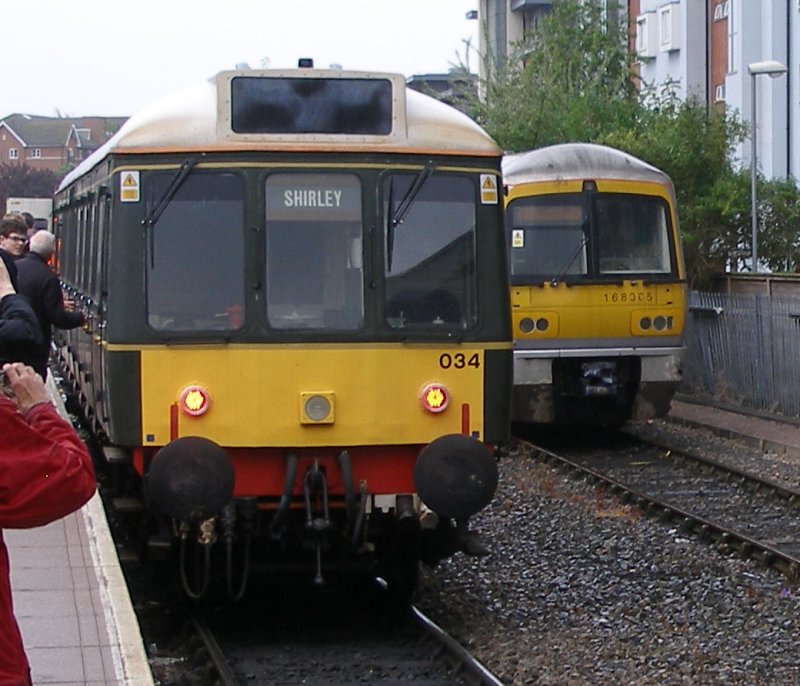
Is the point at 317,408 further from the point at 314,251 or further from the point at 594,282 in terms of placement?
the point at 594,282

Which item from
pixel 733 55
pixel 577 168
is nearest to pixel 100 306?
pixel 577 168

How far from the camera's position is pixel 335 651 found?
28.7 ft

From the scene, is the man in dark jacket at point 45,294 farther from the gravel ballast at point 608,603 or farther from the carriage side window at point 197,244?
the gravel ballast at point 608,603

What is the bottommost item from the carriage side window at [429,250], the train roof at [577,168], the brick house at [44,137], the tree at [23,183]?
the carriage side window at [429,250]

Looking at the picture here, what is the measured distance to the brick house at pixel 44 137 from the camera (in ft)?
421

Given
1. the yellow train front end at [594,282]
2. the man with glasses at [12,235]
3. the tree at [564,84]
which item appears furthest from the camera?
the tree at [564,84]

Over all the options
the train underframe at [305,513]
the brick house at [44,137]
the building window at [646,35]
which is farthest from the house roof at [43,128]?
the train underframe at [305,513]

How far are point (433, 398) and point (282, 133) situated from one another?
1.57 metres

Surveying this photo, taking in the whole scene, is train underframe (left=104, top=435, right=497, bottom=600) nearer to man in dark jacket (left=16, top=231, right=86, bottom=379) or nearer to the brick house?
man in dark jacket (left=16, top=231, right=86, bottom=379)

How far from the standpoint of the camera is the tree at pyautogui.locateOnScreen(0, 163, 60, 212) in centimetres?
7700

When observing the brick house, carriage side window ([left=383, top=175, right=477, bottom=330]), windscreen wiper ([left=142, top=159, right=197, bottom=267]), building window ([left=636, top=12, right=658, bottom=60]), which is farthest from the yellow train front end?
the brick house

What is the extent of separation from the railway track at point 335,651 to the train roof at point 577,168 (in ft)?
23.5

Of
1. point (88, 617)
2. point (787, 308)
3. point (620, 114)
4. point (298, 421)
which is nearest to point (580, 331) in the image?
point (787, 308)

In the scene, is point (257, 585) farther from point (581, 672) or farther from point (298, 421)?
point (581, 672)
